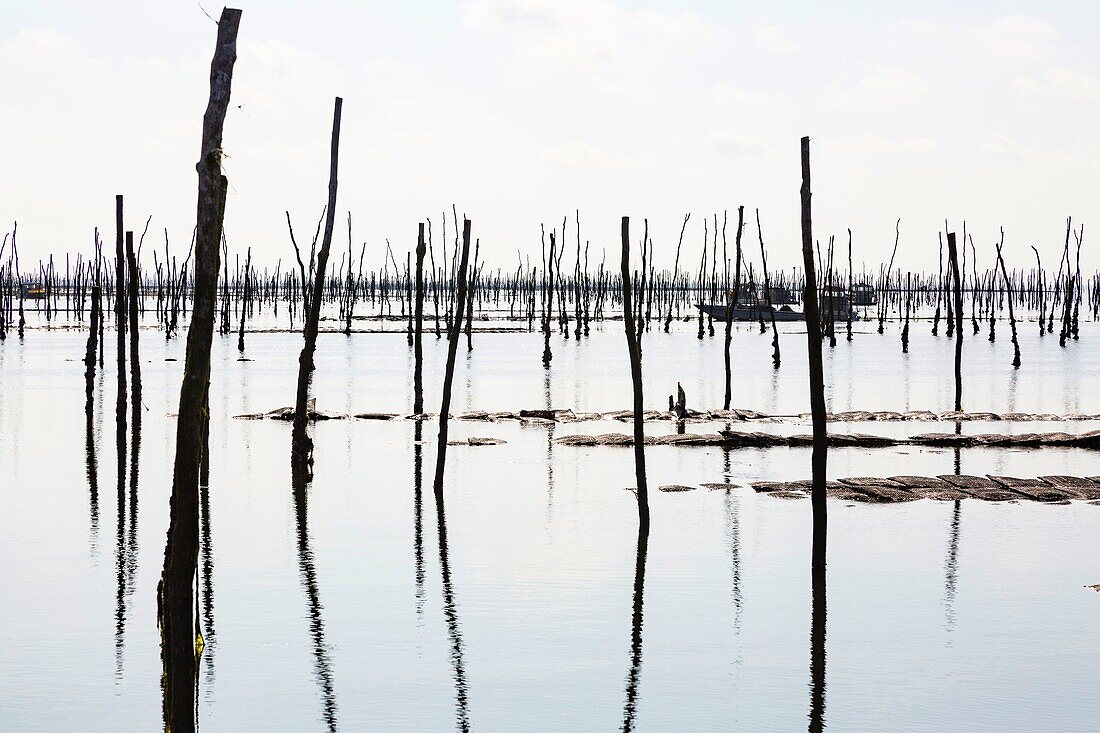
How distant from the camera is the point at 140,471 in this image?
15.1 meters

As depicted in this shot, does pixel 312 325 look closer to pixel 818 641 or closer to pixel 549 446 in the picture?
pixel 549 446

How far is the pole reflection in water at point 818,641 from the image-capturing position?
6.89 meters

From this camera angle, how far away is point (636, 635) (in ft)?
27.1

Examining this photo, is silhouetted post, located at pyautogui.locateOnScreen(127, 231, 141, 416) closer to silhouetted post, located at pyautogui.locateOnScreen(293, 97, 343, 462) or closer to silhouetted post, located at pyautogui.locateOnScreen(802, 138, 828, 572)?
silhouetted post, located at pyautogui.locateOnScreen(293, 97, 343, 462)

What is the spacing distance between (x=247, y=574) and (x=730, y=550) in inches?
140

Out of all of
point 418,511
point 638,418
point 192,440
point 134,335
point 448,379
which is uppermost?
point 134,335

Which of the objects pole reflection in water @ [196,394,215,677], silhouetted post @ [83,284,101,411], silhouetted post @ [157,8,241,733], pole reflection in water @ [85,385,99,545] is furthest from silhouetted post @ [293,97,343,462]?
silhouetted post @ [157,8,241,733]

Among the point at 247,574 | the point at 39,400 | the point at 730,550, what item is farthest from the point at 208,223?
the point at 39,400

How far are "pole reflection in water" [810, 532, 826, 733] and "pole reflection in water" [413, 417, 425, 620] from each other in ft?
7.85

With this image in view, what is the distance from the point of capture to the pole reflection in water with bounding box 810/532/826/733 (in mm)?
6895

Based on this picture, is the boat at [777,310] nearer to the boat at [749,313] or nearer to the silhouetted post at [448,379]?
the boat at [749,313]

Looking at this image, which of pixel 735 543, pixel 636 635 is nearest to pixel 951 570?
pixel 735 543

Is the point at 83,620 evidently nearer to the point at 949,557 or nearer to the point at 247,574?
the point at 247,574

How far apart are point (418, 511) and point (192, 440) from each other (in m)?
7.31
